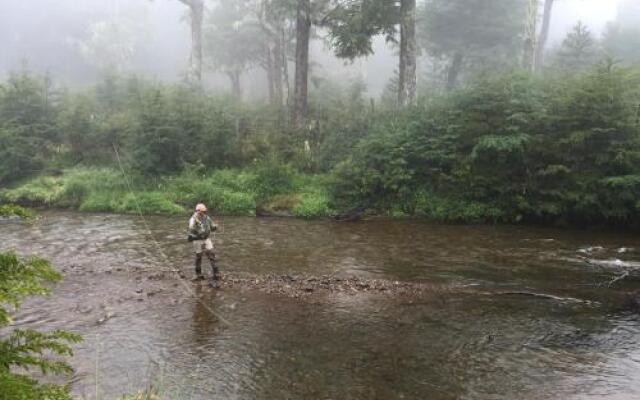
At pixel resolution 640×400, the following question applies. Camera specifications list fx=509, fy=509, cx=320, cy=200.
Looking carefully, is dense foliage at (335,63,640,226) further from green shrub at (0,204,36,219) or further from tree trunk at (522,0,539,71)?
green shrub at (0,204,36,219)

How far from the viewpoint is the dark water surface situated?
773 centimetres

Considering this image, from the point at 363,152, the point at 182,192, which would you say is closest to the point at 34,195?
the point at 182,192

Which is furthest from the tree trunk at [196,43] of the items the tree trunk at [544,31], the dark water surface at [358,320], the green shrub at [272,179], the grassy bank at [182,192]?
the tree trunk at [544,31]

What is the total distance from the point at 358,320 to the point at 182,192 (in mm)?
13374

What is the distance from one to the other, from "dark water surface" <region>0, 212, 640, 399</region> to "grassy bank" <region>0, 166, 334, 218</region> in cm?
405

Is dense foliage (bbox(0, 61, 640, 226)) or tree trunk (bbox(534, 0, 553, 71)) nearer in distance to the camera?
dense foliage (bbox(0, 61, 640, 226))

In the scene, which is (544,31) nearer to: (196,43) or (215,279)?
(196,43)

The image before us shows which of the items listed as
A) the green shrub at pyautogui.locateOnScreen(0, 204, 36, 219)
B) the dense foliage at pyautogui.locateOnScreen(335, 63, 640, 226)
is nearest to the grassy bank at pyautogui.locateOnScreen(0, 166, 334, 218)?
the dense foliage at pyautogui.locateOnScreen(335, 63, 640, 226)

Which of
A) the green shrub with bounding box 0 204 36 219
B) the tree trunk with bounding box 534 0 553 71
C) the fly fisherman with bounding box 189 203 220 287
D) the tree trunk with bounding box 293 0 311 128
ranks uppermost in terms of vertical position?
the tree trunk with bounding box 534 0 553 71

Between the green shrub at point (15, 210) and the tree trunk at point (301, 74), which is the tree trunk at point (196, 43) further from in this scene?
the green shrub at point (15, 210)

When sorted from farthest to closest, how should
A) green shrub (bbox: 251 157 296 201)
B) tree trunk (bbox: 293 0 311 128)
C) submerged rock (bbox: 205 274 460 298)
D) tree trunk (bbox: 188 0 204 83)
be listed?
tree trunk (bbox: 188 0 204 83) < tree trunk (bbox: 293 0 311 128) < green shrub (bbox: 251 157 296 201) < submerged rock (bbox: 205 274 460 298)

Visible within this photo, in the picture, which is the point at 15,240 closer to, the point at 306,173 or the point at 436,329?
the point at 306,173

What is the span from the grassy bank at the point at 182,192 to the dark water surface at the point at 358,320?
13.3ft

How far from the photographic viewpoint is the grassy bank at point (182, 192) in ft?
67.6
